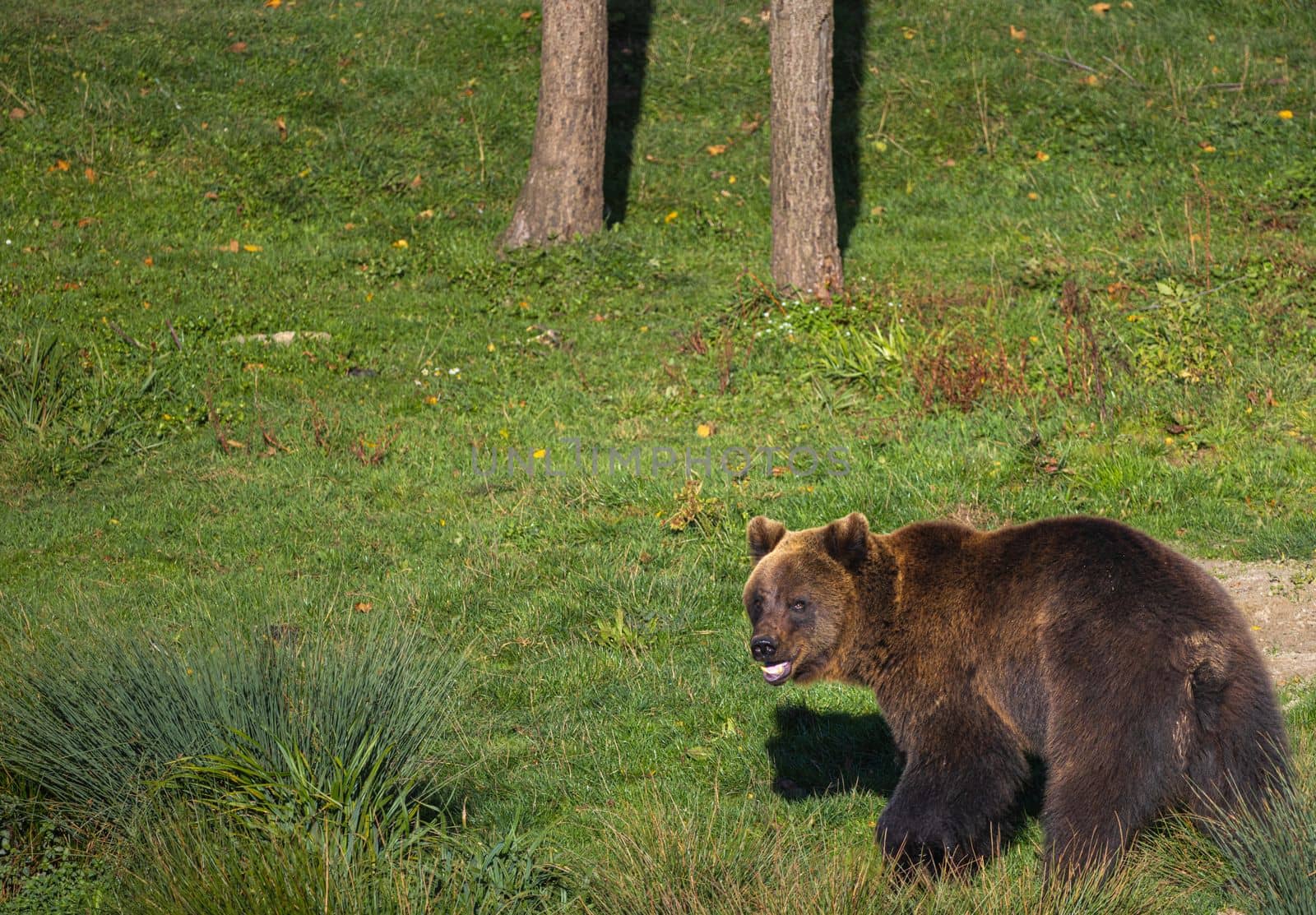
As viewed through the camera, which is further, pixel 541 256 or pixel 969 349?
pixel 541 256

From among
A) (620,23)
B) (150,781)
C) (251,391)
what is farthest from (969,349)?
(620,23)

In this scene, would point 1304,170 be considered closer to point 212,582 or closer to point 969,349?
point 969,349

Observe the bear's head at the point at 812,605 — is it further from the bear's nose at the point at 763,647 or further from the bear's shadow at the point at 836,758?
the bear's shadow at the point at 836,758

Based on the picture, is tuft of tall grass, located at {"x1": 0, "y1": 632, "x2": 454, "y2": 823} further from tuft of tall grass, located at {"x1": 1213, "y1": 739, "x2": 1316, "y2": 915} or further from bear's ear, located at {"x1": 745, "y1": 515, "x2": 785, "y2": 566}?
tuft of tall grass, located at {"x1": 1213, "y1": 739, "x2": 1316, "y2": 915}

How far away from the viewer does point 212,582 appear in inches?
327

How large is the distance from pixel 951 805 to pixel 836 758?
4.61ft

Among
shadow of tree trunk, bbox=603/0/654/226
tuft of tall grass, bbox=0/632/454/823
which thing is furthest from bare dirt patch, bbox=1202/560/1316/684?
shadow of tree trunk, bbox=603/0/654/226

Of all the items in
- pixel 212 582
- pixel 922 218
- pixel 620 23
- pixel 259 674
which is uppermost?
pixel 620 23

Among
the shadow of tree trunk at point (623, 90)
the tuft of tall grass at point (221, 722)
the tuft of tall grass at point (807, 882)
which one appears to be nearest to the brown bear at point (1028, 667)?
the tuft of tall grass at point (807, 882)

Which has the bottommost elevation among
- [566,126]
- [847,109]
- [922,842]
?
[922,842]

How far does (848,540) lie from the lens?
5512 millimetres

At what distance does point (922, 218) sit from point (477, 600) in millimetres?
9410

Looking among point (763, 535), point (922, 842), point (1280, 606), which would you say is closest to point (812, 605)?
point (763, 535)

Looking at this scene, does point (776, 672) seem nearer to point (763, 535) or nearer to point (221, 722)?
point (763, 535)
